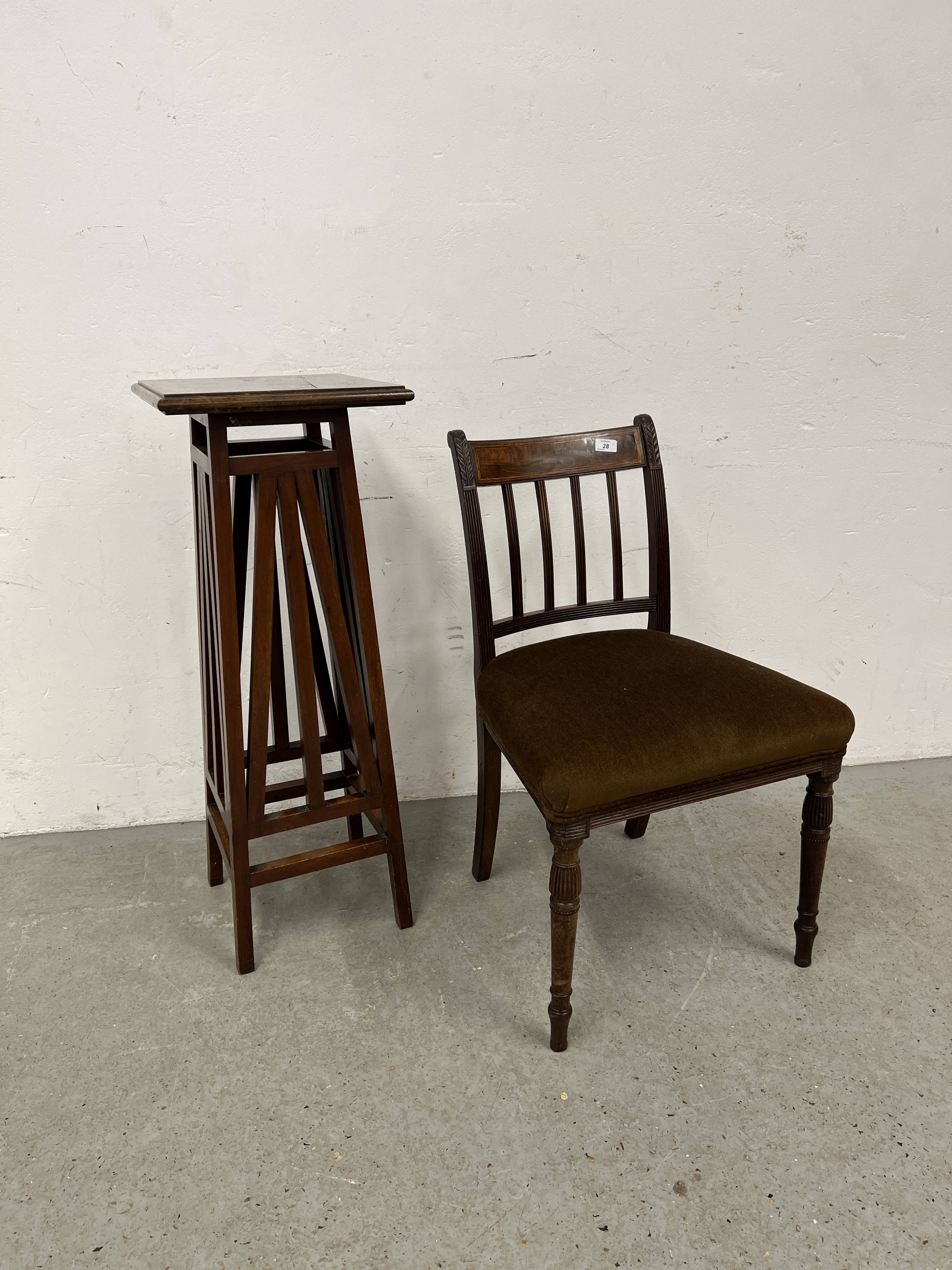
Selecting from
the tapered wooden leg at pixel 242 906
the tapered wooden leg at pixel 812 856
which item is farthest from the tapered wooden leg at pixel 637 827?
the tapered wooden leg at pixel 242 906

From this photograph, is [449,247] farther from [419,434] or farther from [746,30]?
[746,30]

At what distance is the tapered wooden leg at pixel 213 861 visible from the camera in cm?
180

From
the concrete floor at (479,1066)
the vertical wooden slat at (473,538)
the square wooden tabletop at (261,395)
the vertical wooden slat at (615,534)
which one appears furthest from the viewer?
the vertical wooden slat at (615,534)

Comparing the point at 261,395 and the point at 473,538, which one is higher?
the point at 261,395

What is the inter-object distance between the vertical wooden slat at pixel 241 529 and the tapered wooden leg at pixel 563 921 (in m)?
0.67

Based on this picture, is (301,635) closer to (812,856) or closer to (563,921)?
(563,921)

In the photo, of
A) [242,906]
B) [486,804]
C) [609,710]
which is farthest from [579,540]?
[242,906]

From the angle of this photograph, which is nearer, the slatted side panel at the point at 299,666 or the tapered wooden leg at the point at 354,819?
the slatted side panel at the point at 299,666

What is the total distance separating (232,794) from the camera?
1.46 meters

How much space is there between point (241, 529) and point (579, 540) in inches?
25.9

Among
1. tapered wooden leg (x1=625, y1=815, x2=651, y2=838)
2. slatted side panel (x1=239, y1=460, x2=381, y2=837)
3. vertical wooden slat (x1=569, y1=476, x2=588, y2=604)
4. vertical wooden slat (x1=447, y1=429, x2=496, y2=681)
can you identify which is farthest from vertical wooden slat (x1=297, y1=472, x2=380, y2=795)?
tapered wooden leg (x1=625, y1=815, x2=651, y2=838)

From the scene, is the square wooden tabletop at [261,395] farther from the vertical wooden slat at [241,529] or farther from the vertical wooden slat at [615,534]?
the vertical wooden slat at [615,534]

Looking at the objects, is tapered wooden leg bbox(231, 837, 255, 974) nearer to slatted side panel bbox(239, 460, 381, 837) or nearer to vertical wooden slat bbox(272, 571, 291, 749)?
slatted side panel bbox(239, 460, 381, 837)

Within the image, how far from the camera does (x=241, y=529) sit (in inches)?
61.6
